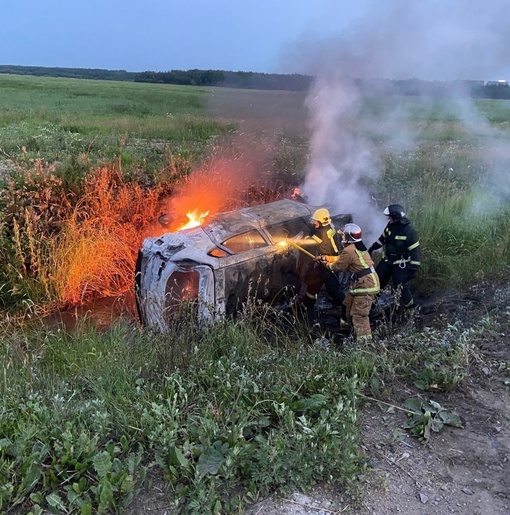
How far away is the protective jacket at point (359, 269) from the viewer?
6.78 metres

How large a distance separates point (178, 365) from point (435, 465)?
81.2 inches

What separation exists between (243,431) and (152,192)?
7.04m

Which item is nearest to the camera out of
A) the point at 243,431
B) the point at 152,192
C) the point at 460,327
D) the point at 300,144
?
the point at 243,431

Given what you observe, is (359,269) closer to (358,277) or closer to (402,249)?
(358,277)

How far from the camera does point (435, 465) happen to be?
310cm

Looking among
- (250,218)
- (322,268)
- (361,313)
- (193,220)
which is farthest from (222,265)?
(322,268)

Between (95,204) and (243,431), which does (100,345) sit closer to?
(243,431)

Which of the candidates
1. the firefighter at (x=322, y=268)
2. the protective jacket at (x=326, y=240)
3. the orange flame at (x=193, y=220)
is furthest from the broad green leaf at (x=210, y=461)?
the protective jacket at (x=326, y=240)

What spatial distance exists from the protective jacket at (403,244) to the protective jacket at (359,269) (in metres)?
1.04

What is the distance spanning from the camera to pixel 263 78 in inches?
436

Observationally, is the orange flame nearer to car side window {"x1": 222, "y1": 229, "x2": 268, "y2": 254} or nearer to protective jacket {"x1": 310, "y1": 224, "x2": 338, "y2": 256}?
car side window {"x1": 222, "y1": 229, "x2": 268, "y2": 254}

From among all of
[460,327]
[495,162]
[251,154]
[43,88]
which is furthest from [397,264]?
[43,88]

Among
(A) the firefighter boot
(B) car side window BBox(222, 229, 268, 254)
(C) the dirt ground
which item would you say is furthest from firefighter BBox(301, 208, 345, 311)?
(C) the dirt ground

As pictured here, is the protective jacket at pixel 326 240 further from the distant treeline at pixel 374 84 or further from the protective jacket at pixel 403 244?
the distant treeline at pixel 374 84
